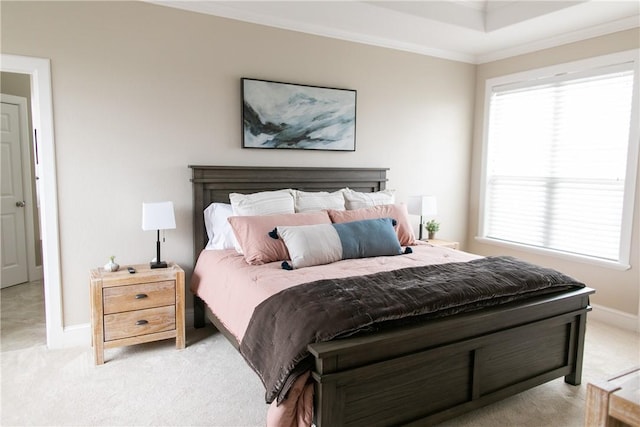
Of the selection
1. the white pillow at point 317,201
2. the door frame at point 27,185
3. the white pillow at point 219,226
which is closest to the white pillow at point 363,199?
the white pillow at point 317,201

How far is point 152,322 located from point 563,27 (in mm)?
4244

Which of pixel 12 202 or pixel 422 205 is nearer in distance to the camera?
pixel 422 205

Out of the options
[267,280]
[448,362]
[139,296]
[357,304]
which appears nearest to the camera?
[357,304]

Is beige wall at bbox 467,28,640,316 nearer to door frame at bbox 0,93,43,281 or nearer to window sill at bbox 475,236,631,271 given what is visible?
window sill at bbox 475,236,631,271

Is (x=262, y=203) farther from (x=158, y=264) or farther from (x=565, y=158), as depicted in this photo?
(x=565, y=158)

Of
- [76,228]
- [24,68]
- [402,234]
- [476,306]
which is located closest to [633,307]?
[402,234]

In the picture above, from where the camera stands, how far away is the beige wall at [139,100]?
3.15 m

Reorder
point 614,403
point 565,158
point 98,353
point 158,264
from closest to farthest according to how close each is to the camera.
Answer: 1. point 614,403
2. point 98,353
3. point 158,264
4. point 565,158

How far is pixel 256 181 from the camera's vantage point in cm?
385

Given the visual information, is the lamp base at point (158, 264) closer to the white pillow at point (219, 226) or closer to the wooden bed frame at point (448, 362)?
the white pillow at point (219, 226)

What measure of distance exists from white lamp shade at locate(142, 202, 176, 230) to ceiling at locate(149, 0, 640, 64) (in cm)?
156

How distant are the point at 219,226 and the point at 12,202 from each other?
2860 millimetres

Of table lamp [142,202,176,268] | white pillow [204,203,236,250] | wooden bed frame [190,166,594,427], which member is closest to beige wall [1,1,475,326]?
white pillow [204,203,236,250]

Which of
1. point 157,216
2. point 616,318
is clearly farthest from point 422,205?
point 157,216
